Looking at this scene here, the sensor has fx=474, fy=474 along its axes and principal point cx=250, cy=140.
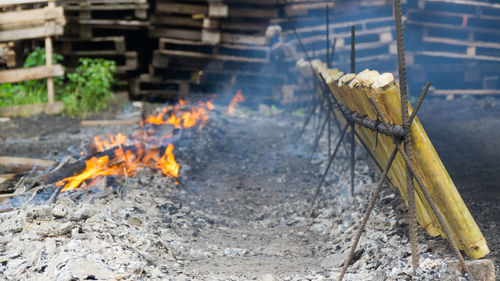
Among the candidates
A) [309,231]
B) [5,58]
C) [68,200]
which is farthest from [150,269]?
[5,58]

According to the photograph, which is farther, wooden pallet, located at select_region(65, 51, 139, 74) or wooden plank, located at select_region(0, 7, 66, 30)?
wooden pallet, located at select_region(65, 51, 139, 74)

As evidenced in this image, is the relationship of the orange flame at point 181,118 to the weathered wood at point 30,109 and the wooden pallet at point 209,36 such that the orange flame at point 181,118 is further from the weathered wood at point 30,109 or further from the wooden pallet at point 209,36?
the weathered wood at point 30,109

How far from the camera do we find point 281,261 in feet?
16.0

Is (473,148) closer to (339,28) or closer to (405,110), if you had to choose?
(405,110)

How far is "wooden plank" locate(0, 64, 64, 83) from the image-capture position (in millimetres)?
10125

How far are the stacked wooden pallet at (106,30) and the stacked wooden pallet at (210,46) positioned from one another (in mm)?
444

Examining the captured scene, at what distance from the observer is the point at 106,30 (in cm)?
1270

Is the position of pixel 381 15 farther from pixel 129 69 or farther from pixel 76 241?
pixel 76 241

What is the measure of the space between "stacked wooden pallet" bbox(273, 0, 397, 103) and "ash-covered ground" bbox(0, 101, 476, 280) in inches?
139

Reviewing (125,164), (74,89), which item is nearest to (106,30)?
(74,89)

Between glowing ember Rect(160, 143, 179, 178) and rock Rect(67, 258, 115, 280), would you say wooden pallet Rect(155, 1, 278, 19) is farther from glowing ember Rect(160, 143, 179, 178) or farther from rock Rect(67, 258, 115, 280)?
rock Rect(67, 258, 115, 280)

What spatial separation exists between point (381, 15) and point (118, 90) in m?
6.89

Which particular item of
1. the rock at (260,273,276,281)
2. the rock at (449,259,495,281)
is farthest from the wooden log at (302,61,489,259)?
the rock at (260,273,276,281)

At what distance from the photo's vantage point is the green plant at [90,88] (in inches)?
428
